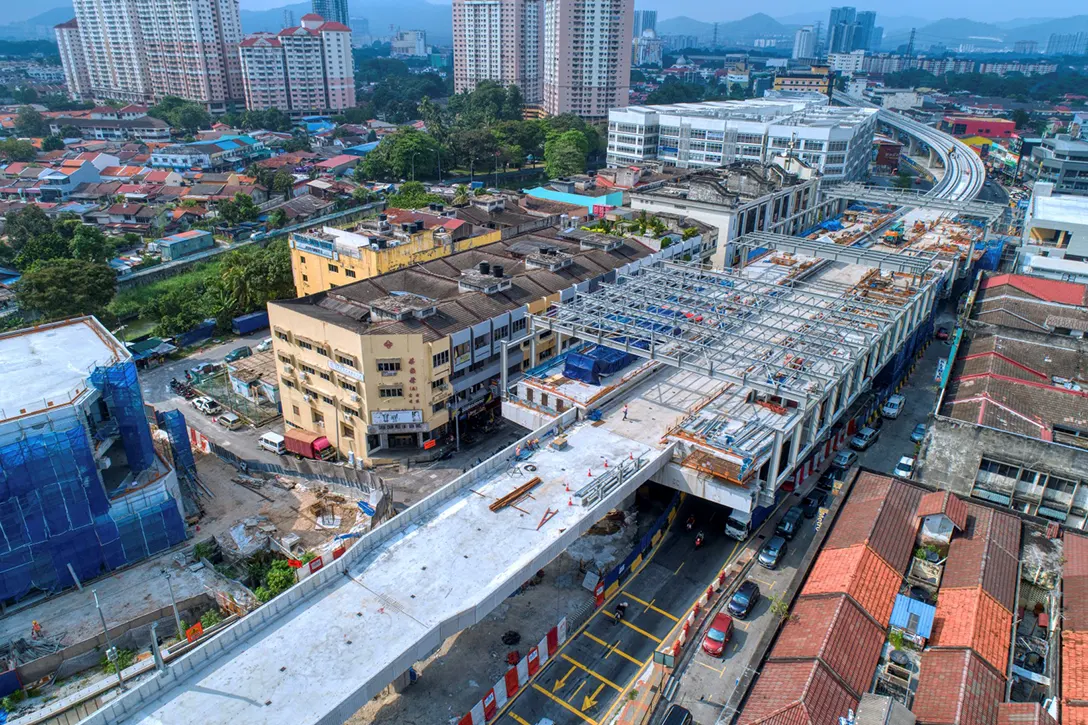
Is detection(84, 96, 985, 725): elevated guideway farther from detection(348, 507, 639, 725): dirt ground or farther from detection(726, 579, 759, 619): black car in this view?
detection(726, 579, 759, 619): black car

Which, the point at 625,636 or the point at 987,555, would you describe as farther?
the point at 625,636

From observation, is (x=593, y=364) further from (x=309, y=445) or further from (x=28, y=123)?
(x=28, y=123)

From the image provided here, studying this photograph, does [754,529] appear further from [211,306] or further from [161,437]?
[211,306]

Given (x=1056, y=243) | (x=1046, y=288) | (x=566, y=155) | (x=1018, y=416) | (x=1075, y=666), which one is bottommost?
(x=1075, y=666)

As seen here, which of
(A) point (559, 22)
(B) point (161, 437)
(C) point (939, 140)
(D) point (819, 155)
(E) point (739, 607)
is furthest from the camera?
(A) point (559, 22)

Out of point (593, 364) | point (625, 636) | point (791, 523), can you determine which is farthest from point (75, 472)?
point (791, 523)

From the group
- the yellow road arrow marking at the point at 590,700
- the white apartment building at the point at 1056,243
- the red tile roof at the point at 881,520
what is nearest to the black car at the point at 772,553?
the red tile roof at the point at 881,520

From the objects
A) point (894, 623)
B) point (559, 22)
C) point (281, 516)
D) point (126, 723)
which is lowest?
point (281, 516)

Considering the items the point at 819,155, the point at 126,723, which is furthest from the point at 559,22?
the point at 126,723
